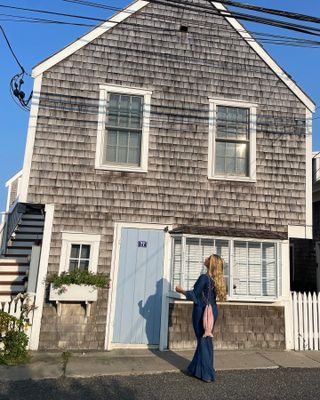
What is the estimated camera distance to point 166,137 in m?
8.04

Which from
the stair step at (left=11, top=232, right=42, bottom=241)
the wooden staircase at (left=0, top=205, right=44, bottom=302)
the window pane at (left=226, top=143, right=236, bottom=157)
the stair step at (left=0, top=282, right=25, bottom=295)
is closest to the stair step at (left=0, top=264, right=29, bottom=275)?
the wooden staircase at (left=0, top=205, right=44, bottom=302)

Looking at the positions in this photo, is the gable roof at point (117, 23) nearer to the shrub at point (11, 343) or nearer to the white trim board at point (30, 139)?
the white trim board at point (30, 139)

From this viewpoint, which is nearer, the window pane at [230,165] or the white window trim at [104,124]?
the white window trim at [104,124]

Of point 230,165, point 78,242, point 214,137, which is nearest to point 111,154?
point 78,242

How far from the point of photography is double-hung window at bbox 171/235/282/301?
300 inches

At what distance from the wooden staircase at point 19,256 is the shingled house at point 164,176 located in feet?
3.85

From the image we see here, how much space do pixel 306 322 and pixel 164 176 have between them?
4.25m

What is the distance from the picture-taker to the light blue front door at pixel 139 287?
7367 mm

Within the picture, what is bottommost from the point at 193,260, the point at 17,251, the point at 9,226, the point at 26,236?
the point at 193,260

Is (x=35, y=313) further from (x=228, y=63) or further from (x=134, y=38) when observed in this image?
(x=228, y=63)

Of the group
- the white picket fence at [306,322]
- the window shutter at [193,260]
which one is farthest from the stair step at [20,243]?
the white picket fence at [306,322]

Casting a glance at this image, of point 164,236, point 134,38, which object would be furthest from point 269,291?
point 134,38

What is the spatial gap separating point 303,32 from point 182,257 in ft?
15.2

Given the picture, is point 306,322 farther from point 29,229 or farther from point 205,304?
point 29,229
